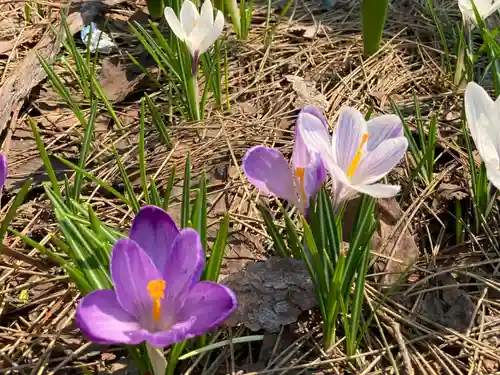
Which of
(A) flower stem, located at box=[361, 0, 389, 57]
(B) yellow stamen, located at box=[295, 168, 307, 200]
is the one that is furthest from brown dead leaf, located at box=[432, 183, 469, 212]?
(A) flower stem, located at box=[361, 0, 389, 57]

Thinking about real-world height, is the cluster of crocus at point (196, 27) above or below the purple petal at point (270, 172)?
above

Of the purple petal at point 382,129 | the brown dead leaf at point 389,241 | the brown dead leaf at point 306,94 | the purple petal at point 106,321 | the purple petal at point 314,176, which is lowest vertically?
the brown dead leaf at point 389,241

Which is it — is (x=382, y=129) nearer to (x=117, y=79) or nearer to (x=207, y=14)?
(x=207, y=14)

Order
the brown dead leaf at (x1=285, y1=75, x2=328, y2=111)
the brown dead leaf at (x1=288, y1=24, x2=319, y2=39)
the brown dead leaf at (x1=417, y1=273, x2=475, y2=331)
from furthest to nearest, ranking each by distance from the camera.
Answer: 1. the brown dead leaf at (x1=288, y1=24, x2=319, y2=39)
2. the brown dead leaf at (x1=285, y1=75, x2=328, y2=111)
3. the brown dead leaf at (x1=417, y1=273, x2=475, y2=331)

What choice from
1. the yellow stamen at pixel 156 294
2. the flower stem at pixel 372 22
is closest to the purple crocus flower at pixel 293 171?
the yellow stamen at pixel 156 294

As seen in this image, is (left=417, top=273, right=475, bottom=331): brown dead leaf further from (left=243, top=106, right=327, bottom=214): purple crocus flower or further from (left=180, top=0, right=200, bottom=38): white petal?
(left=180, top=0, right=200, bottom=38): white petal

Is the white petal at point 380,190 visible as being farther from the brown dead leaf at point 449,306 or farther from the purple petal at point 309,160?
the brown dead leaf at point 449,306
